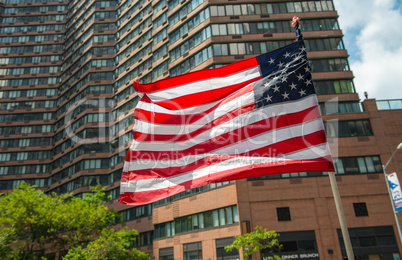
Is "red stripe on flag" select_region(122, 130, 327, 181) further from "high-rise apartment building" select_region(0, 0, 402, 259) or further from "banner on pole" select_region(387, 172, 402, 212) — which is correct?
"high-rise apartment building" select_region(0, 0, 402, 259)

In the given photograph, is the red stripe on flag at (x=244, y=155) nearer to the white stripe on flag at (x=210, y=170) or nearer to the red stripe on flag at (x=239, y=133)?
the white stripe on flag at (x=210, y=170)

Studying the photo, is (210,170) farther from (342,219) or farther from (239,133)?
(342,219)

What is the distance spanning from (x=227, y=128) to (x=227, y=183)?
102ft

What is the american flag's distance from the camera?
9.25 m

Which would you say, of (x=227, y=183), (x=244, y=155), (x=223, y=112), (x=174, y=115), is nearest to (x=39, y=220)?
(x=227, y=183)

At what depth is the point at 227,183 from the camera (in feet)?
132

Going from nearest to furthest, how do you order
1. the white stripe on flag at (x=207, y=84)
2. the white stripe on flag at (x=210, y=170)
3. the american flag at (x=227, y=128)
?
the white stripe on flag at (x=210, y=170) → the american flag at (x=227, y=128) → the white stripe on flag at (x=207, y=84)

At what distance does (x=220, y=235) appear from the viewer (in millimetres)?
39469

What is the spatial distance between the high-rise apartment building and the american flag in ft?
96.5

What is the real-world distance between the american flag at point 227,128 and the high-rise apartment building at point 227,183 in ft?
96.5

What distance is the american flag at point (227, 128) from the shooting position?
9250 mm

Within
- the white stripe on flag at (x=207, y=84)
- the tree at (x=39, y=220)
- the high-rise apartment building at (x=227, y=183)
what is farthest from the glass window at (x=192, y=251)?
the white stripe on flag at (x=207, y=84)

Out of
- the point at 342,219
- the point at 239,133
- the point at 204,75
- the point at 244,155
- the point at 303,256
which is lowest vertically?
the point at 303,256

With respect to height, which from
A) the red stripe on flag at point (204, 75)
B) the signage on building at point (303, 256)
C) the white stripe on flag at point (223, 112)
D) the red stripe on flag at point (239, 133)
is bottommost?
A: the signage on building at point (303, 256)
